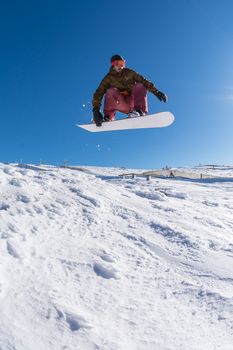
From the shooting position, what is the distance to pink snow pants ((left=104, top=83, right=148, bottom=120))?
26.2 ft

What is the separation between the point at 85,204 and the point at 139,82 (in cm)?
276

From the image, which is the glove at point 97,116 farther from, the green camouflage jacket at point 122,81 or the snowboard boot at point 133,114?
the snowboard boot at point 133,114

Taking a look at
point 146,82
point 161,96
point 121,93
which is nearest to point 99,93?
point 121,93

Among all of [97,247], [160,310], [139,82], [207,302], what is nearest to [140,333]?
[160,310]

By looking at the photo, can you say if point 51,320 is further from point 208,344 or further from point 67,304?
point 208,344

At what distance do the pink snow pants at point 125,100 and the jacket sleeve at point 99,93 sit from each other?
0.09 m

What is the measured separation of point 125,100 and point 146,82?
61 cm

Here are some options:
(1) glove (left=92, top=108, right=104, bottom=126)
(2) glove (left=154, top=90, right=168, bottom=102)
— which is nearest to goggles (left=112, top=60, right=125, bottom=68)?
(2) glove (left=154, top=90, right=168, bottom=102)

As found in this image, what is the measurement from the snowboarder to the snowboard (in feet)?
0.50

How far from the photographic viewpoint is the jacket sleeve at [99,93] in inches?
312

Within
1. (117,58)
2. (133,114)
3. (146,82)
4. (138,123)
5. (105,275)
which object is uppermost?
(117,58)

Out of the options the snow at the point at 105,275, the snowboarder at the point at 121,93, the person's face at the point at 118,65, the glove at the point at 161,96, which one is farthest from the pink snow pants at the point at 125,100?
the snow at the point at 105,275

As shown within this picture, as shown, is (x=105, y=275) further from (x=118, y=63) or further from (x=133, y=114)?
(x=118, y=63)

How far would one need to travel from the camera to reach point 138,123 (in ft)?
27.8
